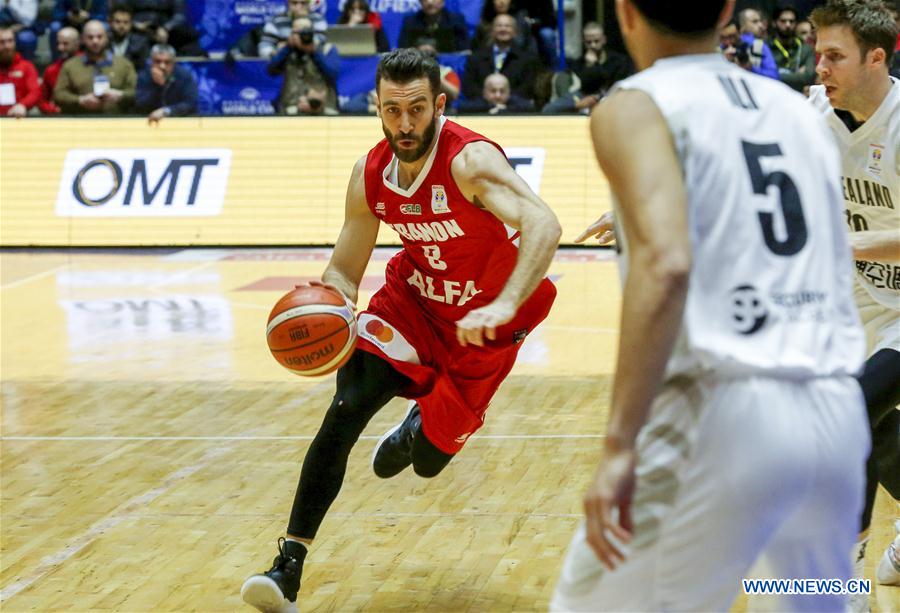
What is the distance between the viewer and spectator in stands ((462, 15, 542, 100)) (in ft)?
51.2

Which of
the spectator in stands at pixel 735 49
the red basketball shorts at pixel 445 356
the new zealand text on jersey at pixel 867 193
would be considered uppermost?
the new zealand text on jersey at pixel 867 193

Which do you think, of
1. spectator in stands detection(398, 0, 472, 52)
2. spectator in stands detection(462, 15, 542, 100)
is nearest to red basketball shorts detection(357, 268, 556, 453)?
spectator in stands detection(462, 15, 542, 100)

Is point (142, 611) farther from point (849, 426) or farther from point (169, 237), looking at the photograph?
point (169, 237)

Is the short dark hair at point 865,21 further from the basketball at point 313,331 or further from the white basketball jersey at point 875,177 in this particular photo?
the basketball at point 313,331

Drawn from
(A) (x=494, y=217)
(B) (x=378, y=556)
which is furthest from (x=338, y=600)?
(A) (x=494, y=217)

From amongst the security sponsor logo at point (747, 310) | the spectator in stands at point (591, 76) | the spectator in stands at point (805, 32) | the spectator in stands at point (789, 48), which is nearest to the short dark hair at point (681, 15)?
the security sponsor logo at point (747, 310)

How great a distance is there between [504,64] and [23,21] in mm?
7141

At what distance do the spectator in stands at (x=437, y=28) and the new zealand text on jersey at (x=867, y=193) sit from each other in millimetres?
11936

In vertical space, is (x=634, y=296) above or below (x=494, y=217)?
above

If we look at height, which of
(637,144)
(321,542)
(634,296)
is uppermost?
(637,144)

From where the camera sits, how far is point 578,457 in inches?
263

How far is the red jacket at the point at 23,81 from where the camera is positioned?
16219mm

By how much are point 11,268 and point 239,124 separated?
298 cm

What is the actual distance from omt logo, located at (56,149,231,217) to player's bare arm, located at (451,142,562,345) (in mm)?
10075
